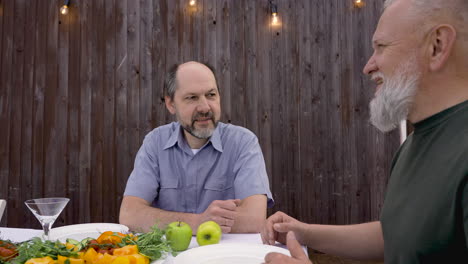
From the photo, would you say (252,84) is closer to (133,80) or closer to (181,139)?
(133,80)

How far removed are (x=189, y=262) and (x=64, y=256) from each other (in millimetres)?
312

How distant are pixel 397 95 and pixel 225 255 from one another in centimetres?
65

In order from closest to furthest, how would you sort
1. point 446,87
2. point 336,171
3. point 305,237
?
point 446,87, point 305,237, point 336,171

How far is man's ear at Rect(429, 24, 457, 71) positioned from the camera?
762mm

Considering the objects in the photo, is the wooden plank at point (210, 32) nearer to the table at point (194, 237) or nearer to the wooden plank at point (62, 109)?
the wooden plank at point (62, 109)

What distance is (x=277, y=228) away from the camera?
1115 mm

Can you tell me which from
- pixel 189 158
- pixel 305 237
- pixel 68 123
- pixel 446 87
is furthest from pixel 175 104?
pixel 68 123

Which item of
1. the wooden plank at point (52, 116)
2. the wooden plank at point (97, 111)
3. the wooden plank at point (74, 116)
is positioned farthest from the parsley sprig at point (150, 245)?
the wooden plank at point (52, 116)

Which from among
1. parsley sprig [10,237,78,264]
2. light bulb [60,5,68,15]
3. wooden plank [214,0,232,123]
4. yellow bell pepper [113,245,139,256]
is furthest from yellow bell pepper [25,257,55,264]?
light bulb [60,5,68,15]

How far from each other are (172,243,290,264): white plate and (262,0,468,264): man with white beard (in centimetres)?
11

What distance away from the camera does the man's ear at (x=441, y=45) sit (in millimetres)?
762

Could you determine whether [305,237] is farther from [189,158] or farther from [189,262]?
[189,158]

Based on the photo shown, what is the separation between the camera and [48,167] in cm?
327

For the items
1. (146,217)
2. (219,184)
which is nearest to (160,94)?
(219,184)
